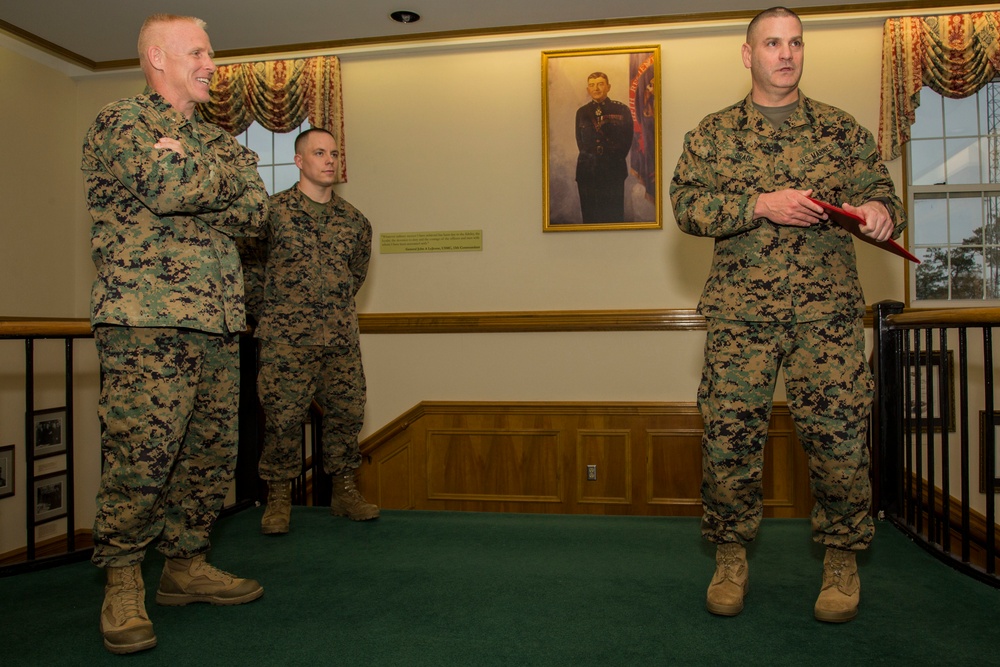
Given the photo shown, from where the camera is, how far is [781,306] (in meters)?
1.98

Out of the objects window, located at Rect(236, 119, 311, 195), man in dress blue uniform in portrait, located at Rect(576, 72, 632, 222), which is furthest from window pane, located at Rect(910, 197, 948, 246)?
window, located at Rect(236, 119, 311, 195)

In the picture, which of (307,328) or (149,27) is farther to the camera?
(307,328)

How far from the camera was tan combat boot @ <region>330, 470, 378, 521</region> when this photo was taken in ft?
10.9

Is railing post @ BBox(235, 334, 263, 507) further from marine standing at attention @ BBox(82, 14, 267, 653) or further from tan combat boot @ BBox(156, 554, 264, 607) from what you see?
marine standing at attention @ BBox(82, 14, 267, 653)

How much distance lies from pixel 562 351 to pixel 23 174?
4079mm

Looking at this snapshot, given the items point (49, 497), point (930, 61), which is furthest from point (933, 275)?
point (49, 497)

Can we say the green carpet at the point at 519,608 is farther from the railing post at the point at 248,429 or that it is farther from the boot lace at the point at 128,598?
the railing post at the point at 248,429

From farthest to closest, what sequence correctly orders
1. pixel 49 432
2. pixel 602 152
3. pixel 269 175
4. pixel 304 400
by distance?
pixel 269 175
pixel 49 432
pixel 602 152
pixel 304 400

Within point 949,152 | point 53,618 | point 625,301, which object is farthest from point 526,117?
point 53,618

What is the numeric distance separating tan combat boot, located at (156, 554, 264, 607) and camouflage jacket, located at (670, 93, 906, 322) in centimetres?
170

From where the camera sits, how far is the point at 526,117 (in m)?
5.00

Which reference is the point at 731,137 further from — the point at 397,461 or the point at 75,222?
the point at 75,222

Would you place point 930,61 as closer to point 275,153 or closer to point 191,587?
point 275,153

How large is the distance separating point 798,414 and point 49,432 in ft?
17.6
